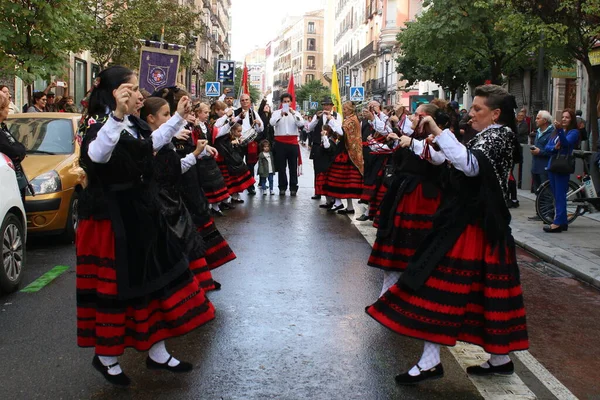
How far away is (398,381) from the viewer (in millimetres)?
4504

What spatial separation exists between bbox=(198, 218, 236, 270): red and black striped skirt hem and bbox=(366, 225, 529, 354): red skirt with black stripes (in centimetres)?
268

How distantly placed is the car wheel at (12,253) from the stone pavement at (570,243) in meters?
5.40

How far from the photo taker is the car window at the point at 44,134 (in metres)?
9.70

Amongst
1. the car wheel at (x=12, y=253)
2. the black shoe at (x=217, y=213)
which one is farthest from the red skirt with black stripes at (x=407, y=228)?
the black shoe at (x=217, y=213)

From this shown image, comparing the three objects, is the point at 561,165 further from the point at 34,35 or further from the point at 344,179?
the point at 34,35

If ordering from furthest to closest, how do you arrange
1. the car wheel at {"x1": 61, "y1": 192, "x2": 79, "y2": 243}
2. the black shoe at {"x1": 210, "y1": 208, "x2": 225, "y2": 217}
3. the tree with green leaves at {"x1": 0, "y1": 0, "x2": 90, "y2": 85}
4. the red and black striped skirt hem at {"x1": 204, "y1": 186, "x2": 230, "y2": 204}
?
the tree with green leaves at {"x1": 0, "y1": 0, "x2": 90, "y2": 85}, the black shoe at {"x1": 210, "y1": 208, "x2": 225, "y2": 217}, the red and black striped skirt hem at {"x1": 204, "y1": 186, "x2": 230, "y2": 204}, the car wheel at {"x1": 61, "y1": 192, "x2": 79, "y2": 243}

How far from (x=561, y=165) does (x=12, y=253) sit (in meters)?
7.17

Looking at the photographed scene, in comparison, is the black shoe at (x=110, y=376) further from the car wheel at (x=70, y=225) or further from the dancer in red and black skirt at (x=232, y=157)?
the dancer in red and black skirt at (x=232, y=157)

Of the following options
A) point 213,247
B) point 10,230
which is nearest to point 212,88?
point 10,230

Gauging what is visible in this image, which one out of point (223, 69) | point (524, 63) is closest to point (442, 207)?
point (524, 63)

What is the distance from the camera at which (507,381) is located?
15.2ft

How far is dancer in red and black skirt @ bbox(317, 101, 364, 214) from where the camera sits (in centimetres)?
1240

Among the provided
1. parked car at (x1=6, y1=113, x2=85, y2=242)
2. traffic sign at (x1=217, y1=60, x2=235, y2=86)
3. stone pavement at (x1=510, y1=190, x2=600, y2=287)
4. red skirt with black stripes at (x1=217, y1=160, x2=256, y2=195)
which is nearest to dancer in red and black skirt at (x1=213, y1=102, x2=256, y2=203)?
red skirt with black stripes at (x1=217, y1=160, x2=256, y2=195)

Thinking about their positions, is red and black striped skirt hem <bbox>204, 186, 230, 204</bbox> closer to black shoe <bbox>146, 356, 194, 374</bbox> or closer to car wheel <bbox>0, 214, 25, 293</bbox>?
car wheel <bbox>0, 214, 25, 293</bbox>
